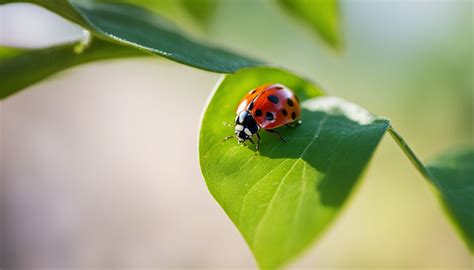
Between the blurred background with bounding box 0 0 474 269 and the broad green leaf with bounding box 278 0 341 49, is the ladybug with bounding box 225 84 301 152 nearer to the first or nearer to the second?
the broad green leaf with bounding box 278 0 341 49

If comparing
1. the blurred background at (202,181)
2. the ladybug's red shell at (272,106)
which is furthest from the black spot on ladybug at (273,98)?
the blurred background at (202,181)

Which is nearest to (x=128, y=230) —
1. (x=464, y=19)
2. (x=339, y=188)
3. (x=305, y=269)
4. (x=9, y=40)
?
(x=305, y=269)

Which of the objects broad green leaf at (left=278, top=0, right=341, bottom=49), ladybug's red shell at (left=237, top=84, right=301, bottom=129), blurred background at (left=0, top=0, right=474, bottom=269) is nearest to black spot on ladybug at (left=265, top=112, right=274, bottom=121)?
ladybug's red shell at (left=237, top=84, right=301, bottom=129)

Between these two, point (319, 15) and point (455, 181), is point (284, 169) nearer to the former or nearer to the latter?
point (455, 181)

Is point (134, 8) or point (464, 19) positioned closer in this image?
point (134, 8)

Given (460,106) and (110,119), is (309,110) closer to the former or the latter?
(460,106)

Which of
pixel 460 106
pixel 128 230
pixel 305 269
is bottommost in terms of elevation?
pixel 305 269

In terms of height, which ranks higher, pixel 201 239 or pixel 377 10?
pixel 377 10
